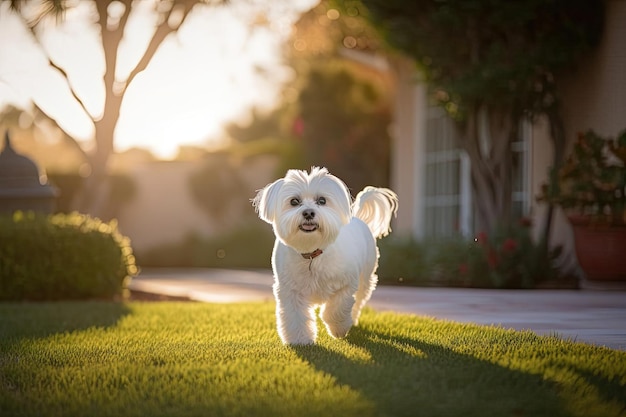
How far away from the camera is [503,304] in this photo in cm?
862

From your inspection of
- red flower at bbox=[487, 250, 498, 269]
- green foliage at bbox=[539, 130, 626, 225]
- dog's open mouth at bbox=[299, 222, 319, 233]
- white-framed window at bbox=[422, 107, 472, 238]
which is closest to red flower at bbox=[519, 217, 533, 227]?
red flower at bbox=[487, 250, 498, 269]

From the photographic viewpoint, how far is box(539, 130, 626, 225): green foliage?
9773mm

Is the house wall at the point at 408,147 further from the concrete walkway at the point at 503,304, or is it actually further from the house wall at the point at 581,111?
the concrete walkway at the point at 503,304

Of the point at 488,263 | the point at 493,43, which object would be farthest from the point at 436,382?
the point at 493,43

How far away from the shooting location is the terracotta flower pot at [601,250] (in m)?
9.84

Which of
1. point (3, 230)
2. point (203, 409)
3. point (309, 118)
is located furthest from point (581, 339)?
point (309, 118)

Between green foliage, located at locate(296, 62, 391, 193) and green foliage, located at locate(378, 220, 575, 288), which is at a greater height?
Result: green foliage, located at locate(296, 62, 391, 193)

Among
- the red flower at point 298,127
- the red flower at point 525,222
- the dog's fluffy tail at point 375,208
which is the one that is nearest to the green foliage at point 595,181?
the red flower at point 525,222

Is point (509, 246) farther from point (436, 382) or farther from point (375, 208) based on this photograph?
point (436, 382)

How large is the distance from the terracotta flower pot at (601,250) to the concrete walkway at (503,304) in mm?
336

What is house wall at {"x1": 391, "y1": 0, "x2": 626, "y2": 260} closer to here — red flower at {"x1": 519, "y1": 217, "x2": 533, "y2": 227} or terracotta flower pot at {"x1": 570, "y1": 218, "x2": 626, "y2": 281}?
red flower at {"x1": 519, "y1": 217, "x2": 533, "y2": 227}

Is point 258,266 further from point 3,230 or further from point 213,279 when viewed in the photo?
point 3,230

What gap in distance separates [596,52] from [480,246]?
260 centimetres

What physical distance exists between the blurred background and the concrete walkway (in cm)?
155
